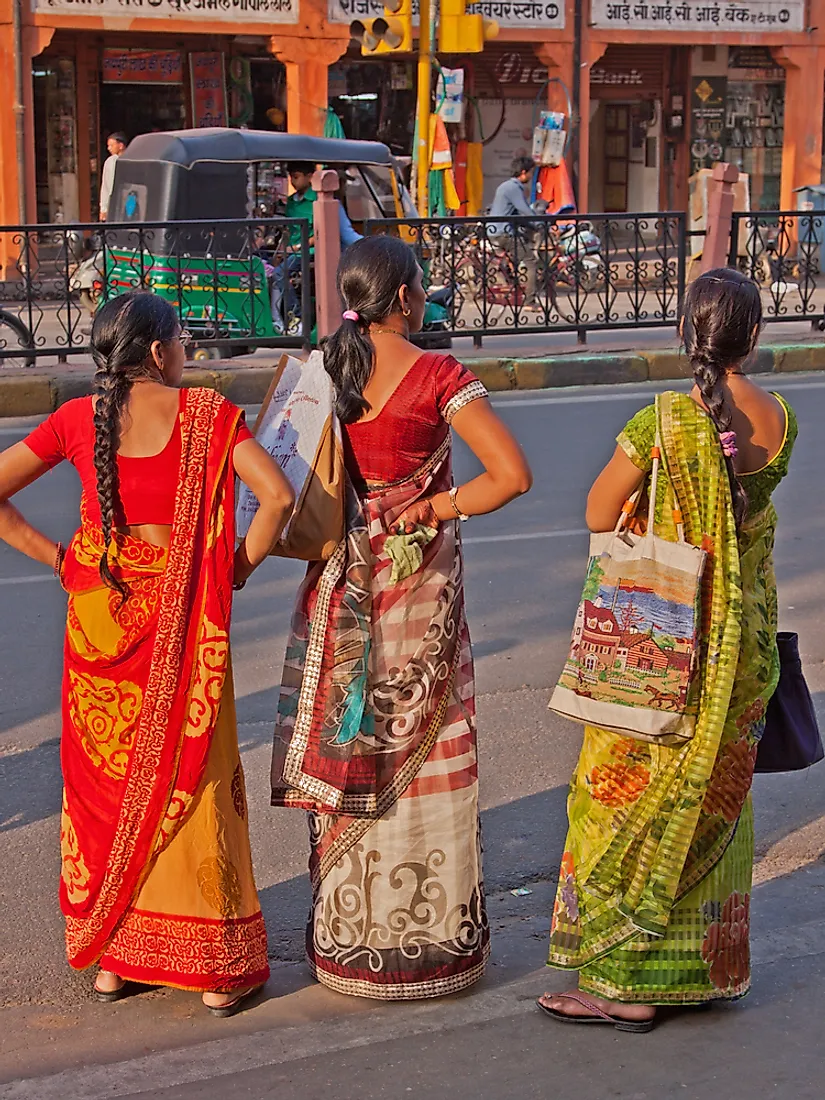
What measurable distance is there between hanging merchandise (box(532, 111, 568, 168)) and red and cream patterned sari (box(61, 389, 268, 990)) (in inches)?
737

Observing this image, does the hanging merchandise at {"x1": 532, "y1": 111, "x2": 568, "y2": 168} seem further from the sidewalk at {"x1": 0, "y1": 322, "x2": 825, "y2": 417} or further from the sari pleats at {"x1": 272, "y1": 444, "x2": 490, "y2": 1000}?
the sari pleats at {"x1": 272, "y1": 444, "x2": 490, "y2": 1000}

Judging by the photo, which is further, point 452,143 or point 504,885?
point 452,143

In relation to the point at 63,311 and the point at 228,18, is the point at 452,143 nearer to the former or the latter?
the point at 228,18

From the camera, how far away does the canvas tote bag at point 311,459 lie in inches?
122

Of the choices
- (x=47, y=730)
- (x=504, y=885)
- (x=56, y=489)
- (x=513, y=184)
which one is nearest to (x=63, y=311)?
(x=56, y=489)

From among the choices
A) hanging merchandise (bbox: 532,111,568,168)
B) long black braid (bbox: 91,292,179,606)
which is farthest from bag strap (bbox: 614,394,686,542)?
hanging merchandise (bbox: 532,111,568,168)

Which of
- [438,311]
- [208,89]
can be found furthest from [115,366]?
[208,89]

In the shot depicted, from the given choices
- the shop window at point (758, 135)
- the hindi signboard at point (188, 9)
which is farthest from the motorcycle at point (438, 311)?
the shop window at point (758, 135)

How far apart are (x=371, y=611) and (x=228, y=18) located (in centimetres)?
1721

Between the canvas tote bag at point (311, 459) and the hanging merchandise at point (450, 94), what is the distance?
17.2m

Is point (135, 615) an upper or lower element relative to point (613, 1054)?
upper

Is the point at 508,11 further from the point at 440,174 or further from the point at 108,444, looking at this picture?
the point at 108,444

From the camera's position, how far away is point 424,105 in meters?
17.0

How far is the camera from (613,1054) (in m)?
3.07
